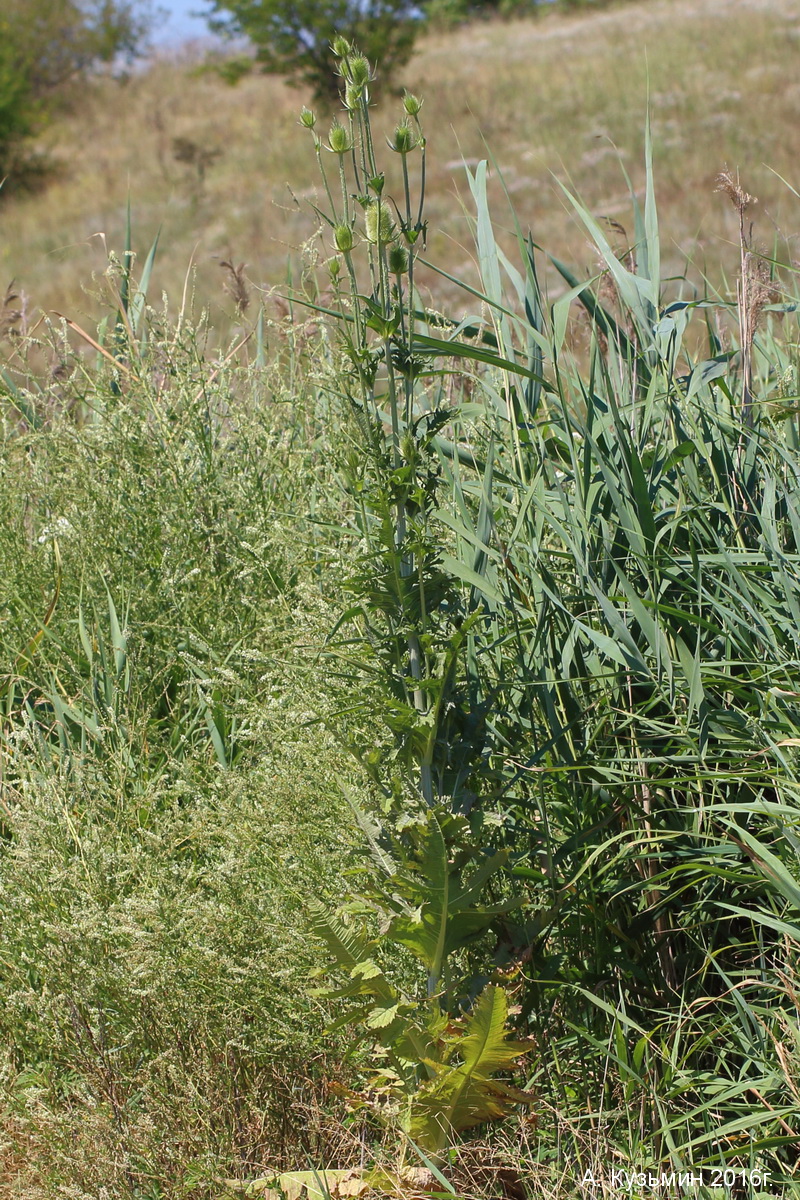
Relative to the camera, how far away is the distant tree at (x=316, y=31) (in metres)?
24.6

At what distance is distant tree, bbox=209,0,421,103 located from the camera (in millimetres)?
24625

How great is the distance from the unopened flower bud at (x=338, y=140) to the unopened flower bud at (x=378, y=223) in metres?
0.07

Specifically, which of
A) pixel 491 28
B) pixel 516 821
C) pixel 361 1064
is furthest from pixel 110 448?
pixel 491 28

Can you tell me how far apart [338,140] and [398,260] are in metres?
0.16

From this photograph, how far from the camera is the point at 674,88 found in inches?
872

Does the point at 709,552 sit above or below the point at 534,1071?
above

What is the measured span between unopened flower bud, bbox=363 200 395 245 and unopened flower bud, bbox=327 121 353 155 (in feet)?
0.25

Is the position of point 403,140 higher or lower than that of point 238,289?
higher

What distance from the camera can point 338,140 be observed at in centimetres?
129

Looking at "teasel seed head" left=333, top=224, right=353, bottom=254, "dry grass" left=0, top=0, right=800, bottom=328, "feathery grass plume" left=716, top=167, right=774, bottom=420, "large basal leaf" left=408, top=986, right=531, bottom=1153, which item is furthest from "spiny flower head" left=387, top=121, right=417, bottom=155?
"dry grass" left=0, top=0, right=800, bottom=328

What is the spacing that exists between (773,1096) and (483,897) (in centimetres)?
50

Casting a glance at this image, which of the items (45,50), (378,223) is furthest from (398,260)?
(45,50)

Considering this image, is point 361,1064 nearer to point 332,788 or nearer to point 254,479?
point 332,788

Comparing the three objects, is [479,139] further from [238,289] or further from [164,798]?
[164,798]
